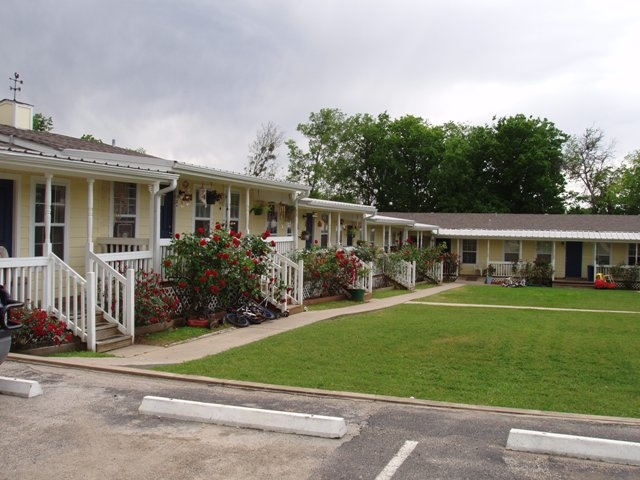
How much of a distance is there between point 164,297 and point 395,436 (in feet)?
21.7

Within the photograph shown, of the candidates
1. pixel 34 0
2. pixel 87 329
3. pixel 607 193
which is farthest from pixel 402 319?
pixel 607 193

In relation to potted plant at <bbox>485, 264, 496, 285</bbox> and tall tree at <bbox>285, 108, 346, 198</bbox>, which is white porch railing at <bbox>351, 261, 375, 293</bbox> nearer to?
potted plant at <bbox>485, 264, 496, 285</bbox>

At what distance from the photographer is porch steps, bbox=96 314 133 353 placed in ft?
28.1

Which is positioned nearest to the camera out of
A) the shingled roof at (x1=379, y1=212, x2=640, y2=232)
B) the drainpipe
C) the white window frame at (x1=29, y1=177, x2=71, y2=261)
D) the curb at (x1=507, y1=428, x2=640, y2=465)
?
the curb at (x1=507, y1=428, x2=640, y2=465)

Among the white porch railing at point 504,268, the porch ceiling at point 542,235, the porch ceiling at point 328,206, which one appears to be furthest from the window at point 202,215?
the white porch railing at point 504,268

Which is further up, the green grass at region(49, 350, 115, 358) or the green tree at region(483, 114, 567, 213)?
the green tree at region(483, 114, 567, 213)

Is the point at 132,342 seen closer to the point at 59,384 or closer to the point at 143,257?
the point at 143,257

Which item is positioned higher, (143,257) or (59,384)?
(143,257)

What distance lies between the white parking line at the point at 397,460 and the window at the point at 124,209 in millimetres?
8492

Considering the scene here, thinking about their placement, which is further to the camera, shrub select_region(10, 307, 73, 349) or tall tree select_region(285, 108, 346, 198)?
tall tree select_region(285, 108, 346, 198)

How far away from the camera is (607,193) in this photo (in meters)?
52.4

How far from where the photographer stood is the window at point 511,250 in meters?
30.9

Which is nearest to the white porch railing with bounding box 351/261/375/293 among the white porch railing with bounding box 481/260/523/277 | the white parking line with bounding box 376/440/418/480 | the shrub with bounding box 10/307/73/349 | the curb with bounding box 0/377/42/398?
the shrub with bounding box 10/307/73/349

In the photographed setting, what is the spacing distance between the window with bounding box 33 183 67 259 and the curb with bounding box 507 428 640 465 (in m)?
8.30
